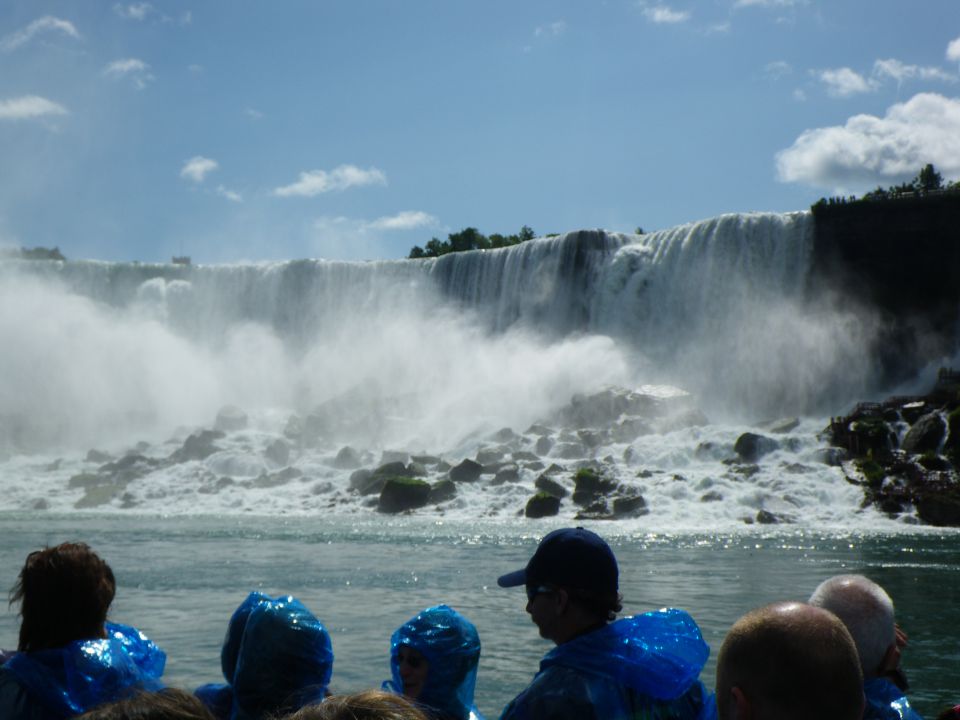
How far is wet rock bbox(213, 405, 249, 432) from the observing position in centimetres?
3416

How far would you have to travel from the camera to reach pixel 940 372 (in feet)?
93.8

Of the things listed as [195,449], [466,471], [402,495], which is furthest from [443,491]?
[195,449]

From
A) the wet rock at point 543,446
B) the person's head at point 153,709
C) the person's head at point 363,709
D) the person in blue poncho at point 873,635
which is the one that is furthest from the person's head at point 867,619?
the wet rock at point 543,446

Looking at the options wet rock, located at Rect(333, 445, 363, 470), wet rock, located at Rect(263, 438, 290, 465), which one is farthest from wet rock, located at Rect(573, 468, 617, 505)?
wet rock, located at Rect(263, 438, 290, 465)

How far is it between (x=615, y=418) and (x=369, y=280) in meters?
15.0

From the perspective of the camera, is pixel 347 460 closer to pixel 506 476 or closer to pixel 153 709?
pixel 506 476

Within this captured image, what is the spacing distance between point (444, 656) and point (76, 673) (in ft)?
3.01

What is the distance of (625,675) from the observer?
233 cm

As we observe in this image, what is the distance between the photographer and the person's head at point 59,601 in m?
2.61

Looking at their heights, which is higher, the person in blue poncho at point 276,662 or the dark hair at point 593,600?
the dark hair at point 593,600

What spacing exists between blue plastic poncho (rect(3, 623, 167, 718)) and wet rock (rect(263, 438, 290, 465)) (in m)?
27.9

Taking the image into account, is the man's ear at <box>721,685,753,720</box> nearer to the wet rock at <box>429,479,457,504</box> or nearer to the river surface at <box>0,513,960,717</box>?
the river surface at <box>0,513,960,717</box>

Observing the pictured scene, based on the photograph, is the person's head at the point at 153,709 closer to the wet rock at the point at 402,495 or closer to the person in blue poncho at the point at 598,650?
the person in blue poncho at the point at 598,650

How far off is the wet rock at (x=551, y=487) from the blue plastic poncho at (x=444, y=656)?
20.5 metres
